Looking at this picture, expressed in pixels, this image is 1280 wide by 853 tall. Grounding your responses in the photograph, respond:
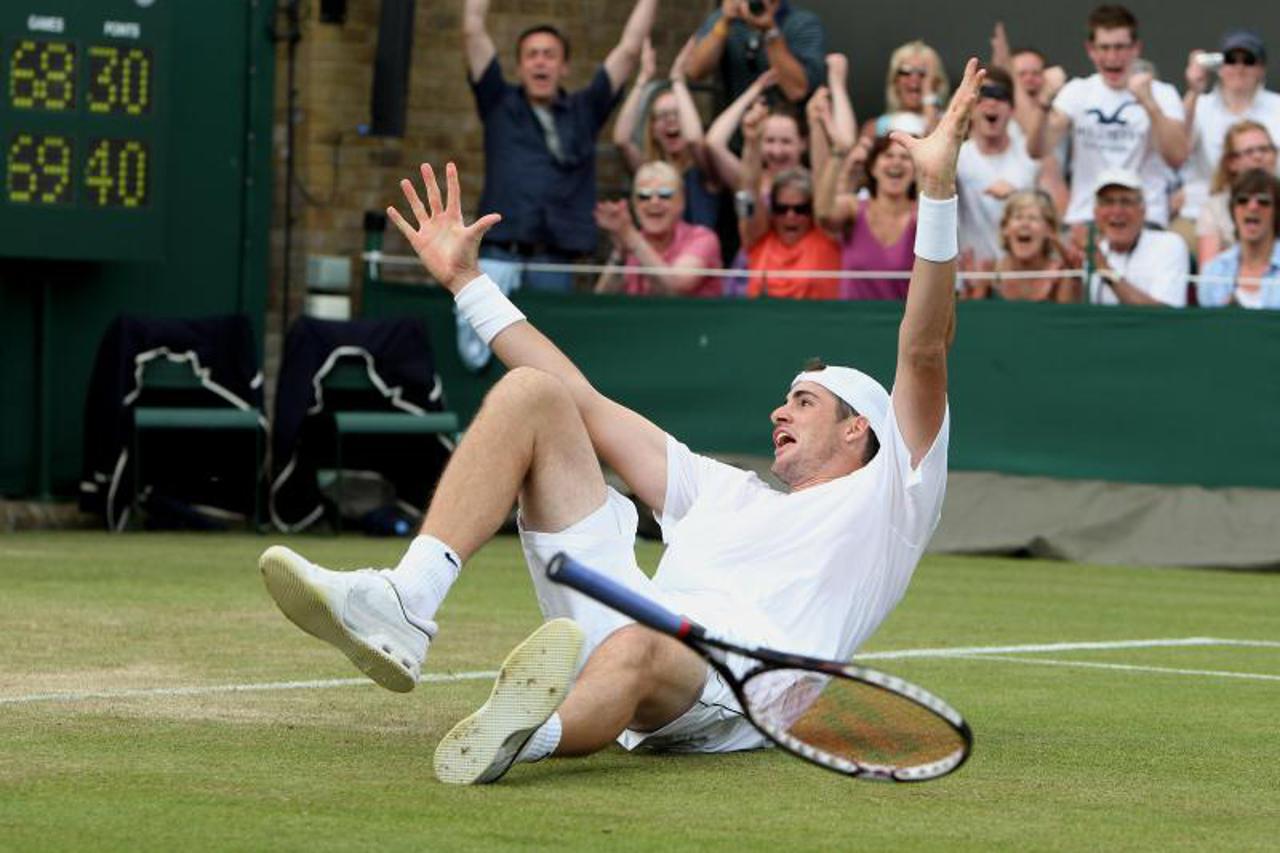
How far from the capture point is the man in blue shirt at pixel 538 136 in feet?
54.2

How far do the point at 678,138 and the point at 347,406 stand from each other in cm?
261

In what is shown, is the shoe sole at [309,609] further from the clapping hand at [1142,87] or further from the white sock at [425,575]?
the clapping hand at [1142,87]

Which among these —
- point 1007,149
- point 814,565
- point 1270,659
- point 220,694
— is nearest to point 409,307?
point 1007,149

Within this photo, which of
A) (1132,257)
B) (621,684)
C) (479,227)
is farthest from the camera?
(1132,257)

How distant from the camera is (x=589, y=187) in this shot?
1698 cm

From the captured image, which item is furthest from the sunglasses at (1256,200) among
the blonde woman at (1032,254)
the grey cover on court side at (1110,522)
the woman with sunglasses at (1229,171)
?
the grey cover on court side at (1110,522)

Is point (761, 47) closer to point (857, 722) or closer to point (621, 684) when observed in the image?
point (621, 684)

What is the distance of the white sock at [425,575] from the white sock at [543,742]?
38 cm

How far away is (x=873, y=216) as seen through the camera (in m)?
15.8

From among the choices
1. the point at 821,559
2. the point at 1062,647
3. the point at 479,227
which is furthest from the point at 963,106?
the point at 1062,647

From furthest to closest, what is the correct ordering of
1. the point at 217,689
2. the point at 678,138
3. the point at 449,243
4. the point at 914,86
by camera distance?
1. the point at 678,138
2. the point at 914,86
3. the point at 217,689
4. the point at 449,243

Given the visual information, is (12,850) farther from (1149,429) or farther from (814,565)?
(1149,429)

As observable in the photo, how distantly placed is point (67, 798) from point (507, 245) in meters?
11.1

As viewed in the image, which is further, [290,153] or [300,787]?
[290,153]
